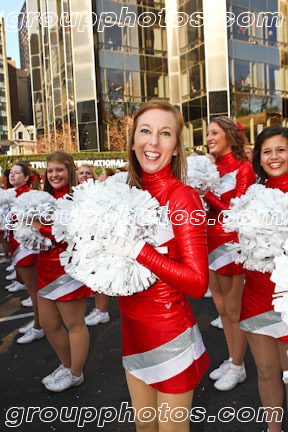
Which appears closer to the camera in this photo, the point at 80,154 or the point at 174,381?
the point at 174,381

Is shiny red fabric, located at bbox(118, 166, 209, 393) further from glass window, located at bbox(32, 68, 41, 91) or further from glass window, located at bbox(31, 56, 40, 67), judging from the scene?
glass window, located at bbox(31, 56, 40, 67)

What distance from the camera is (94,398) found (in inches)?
112

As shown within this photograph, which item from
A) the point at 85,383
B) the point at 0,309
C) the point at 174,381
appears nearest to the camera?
the point at 174,381

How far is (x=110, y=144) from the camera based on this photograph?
23188 mm

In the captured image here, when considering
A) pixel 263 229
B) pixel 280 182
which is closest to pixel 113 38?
pixel 280 182

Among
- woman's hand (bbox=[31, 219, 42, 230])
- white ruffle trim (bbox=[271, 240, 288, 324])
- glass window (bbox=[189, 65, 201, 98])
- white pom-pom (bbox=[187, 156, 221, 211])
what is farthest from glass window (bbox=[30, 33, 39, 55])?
white ruffle trim (bbox=[271, 240, 288, 324])

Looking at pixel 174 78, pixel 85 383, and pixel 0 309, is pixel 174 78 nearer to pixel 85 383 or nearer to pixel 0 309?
pixel 0 309

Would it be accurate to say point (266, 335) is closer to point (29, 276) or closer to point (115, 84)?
point (29, 276)

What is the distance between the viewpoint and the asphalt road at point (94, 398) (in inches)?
100

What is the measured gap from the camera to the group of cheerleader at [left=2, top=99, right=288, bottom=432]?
1.50 m

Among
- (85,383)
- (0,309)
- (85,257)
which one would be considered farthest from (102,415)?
(0,309)

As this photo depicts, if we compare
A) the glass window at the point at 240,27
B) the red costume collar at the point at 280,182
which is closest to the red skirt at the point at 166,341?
the red costume collar at the point at 280,182

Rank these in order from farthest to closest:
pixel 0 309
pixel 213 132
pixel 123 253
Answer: pixel 0 309 → pixel 213 132 → pixel 123 253

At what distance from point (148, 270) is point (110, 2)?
25.3m
